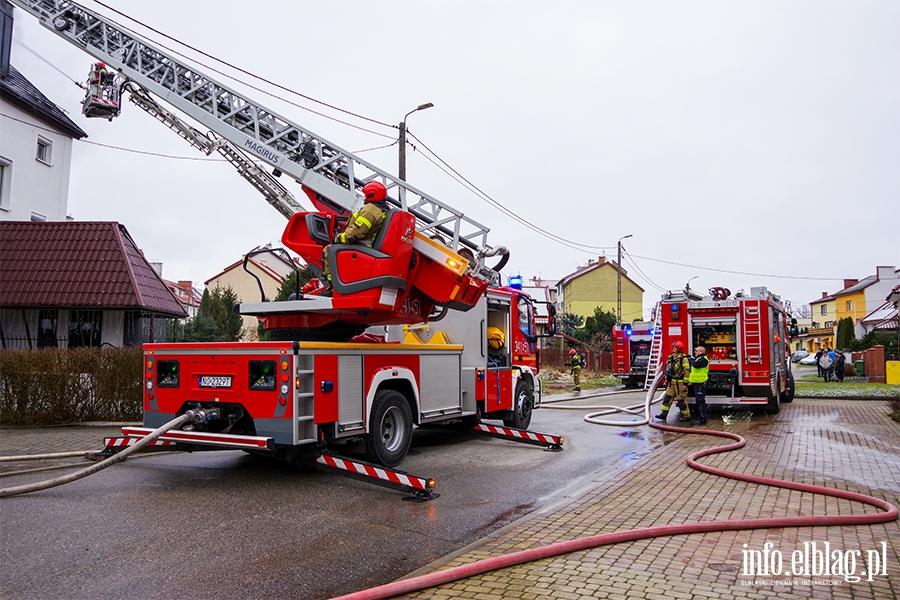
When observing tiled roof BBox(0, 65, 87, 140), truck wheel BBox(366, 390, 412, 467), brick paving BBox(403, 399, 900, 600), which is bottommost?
brick paving BBox(403, 399, 900, 600)

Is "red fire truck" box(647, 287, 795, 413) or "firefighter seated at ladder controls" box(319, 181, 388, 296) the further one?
"red fire truck" box(647, 287, 795, 413)

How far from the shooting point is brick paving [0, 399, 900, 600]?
13.3ft

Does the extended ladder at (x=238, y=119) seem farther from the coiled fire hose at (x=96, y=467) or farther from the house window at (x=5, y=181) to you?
the house window at (x=5, y=181)

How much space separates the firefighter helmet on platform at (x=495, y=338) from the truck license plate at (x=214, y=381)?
5144mm

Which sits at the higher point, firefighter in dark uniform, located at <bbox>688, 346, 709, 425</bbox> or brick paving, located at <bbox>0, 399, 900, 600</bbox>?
firefighter in dark uniform, located at <bbox>688, 346, 709, 425</bbox>

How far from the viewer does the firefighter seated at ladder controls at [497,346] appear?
1119 cm

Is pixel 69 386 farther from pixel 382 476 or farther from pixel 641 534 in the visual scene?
pixel 641 534

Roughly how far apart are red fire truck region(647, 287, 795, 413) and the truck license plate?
1050 centimetres

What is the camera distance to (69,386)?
1152 cm

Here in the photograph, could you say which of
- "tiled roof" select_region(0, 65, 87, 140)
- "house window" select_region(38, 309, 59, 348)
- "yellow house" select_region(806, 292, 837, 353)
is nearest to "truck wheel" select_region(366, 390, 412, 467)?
"house window" select_region(38, 309, 59, 348)

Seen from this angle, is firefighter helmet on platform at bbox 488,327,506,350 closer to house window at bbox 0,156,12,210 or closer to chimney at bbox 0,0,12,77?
house window at bbox 0,156,12,210

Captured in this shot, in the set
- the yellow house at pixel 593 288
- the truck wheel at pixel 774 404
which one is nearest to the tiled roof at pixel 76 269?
the truck wheel at pixel 774 404

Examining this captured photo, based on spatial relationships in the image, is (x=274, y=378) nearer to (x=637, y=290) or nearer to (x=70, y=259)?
(x=70, y=259)

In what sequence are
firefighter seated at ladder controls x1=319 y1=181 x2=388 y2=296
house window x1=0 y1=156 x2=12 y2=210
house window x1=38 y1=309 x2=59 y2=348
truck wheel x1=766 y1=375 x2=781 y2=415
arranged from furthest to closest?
house window x1=0 y1=156 x2=12 y2=210 → house window x1=38 y1=309 x2=59 y2=348 → truck wheel x1=766 y1=375 x2=781 y2=415 → firefighter seated at ladder controls x1=319 y1=181 x2=388 y2=296
